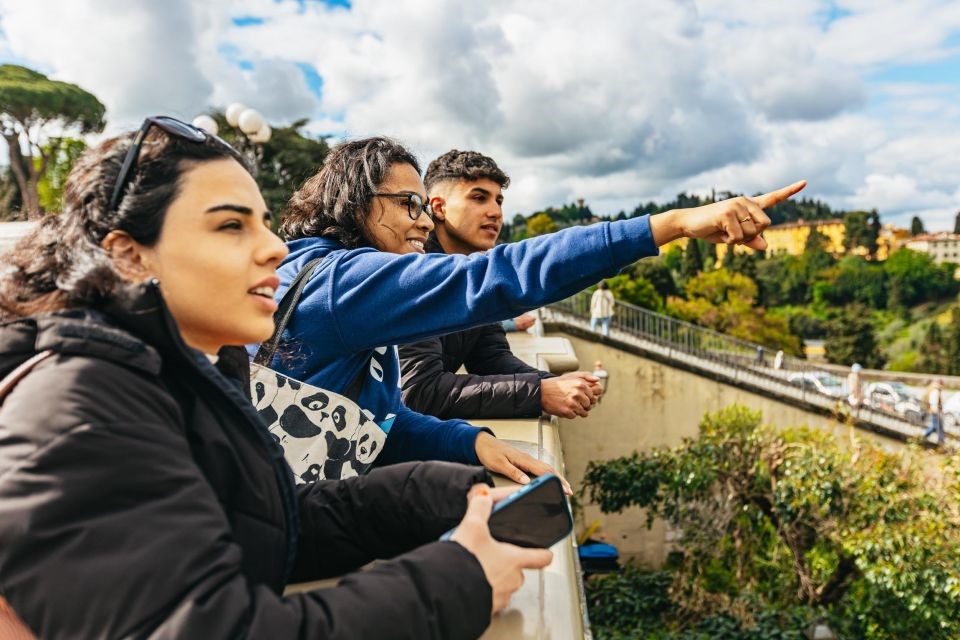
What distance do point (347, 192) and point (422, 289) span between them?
1.99 feet

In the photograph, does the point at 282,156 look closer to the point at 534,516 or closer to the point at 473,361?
the point at 473,361

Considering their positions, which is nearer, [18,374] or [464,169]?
[18,374]

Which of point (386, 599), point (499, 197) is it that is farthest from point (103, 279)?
point (499, 197)

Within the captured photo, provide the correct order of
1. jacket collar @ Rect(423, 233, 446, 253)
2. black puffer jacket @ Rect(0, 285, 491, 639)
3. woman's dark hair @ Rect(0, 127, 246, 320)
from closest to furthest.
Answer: black puffer jacket @ Rect(0, 285, 491, 639), woman's dark hair @ Rect(0, 127, 246, 320), jacket collar @ Rect(423, 233, 446, 253)

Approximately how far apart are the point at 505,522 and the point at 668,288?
139 ft

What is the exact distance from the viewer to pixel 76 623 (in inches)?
28.4

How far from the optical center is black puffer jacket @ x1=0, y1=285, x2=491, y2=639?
2.36 feet

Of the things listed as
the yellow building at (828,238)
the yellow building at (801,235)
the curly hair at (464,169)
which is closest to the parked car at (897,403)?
the curly hair at (464,169)

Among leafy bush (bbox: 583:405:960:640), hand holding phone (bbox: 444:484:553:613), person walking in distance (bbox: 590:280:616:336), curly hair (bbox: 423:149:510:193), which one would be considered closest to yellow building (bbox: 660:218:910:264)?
person walking in distance (bbox: 590:280:616:336)

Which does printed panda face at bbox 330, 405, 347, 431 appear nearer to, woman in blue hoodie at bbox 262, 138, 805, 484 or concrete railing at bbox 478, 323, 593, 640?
woman in blue hoodie at bbox 262, 138, 805, 484

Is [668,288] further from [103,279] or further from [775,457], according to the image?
[103,279]

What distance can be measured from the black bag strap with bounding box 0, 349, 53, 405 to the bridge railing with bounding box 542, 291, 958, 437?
15.5 m

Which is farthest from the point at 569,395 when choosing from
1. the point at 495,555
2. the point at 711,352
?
Result: the point at 711,352

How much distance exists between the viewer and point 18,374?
79 centimetres
